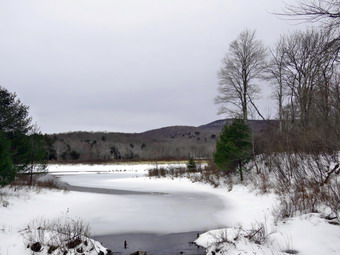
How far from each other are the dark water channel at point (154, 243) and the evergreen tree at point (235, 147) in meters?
14.3

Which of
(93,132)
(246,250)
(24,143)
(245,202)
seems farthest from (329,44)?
(93,132)

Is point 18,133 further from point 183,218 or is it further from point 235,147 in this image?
point 235,147

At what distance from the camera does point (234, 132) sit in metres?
25.7

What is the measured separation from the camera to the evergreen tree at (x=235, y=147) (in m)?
24.9

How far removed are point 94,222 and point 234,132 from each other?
49.8 feet

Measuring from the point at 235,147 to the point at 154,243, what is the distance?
1574 cm

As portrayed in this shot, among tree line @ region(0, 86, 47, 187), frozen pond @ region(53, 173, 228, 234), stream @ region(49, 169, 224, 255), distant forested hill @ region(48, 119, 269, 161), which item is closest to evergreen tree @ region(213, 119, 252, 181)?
frozen pond @ region(53, 173, 228, 234)

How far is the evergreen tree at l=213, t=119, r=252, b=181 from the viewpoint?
81.6 ft

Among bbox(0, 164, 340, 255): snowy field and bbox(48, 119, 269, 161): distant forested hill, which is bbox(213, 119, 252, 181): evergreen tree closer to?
bbox(0, 164, 340, 255): snowy field

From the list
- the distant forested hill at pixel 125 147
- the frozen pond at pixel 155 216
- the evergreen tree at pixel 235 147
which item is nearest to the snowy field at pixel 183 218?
the frozen pond at pixel 155 216

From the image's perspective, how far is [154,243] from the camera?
10188mm

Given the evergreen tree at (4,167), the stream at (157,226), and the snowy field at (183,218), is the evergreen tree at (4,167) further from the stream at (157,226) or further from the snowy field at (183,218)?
the stream at (157,226)

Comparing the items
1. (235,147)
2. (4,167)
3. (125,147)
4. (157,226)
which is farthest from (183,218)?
(125,147)

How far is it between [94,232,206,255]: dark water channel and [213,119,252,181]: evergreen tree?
14.3 meters
